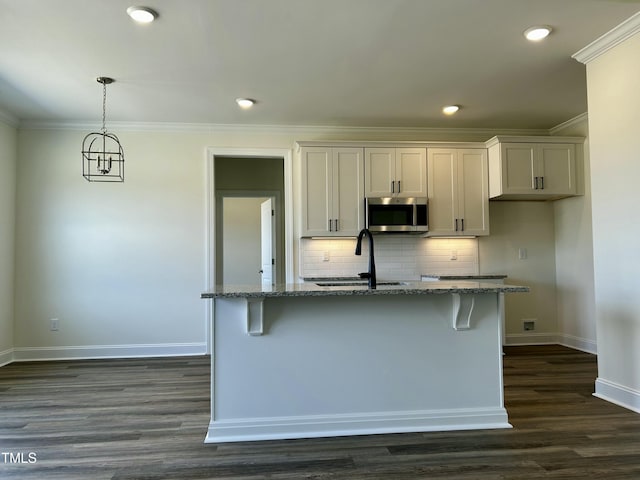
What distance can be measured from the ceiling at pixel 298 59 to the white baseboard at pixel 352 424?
2.47 m

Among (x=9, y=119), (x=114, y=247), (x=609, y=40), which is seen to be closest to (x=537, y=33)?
(x=609, y=40)

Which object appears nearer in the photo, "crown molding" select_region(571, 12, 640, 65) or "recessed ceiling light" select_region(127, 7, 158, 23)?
"recessed ceiling light" select_region(127, 7, 158, 23)

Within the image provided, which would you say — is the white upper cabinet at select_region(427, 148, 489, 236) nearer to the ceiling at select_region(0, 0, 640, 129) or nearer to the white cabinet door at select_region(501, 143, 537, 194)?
the white cabinet door at select_region(501, 143, 537, 194)

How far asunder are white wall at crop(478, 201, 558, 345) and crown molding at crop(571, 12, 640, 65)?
7.33 feet

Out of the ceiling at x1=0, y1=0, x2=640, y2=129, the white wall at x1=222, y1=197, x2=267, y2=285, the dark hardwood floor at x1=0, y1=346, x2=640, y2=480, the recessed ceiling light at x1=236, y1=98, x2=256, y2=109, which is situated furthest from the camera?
the white wall at x1=222, y1=197, x2=267, y2=285

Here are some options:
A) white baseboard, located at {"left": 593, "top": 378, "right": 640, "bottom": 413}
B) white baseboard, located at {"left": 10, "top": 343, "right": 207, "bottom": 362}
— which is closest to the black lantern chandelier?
white baseboard, located at {"left": 10, "top": 343, "right": 207, "bottom": 362}

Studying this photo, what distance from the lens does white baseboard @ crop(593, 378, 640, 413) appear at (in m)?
3.03

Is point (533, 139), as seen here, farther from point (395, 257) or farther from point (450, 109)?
point (395, 257)

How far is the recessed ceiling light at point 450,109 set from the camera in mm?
4601

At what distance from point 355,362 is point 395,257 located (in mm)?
2608

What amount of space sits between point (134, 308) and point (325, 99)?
3019 millimetres

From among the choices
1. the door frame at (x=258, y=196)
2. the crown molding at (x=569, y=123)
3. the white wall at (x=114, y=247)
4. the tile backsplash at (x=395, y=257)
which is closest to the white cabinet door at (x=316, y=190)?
the tile backsplash at (x=395, y=257)

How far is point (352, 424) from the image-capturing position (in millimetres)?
2723

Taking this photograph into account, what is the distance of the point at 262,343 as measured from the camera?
271 centimetres
